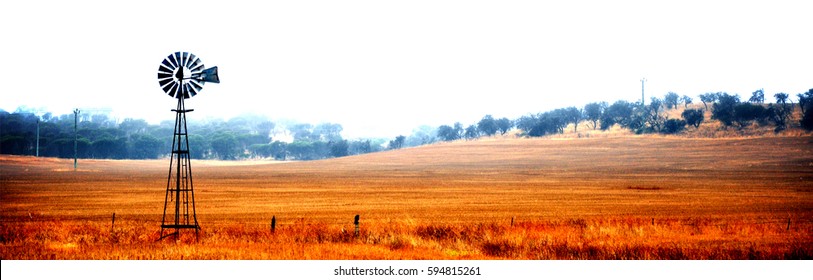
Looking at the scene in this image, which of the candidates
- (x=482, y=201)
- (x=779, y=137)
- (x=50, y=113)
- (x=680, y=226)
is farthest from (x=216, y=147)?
(x=680, y=226)

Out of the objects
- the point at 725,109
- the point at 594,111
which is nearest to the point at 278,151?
the point at 594,111

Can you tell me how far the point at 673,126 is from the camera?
427ft

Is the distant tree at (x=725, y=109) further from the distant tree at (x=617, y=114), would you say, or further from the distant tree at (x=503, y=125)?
the distant tree at (x=503, y=125)

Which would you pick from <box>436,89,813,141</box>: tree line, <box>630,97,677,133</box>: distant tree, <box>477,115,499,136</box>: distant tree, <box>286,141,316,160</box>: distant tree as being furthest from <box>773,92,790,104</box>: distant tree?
<box>286,141,316,160</box>: distant tree

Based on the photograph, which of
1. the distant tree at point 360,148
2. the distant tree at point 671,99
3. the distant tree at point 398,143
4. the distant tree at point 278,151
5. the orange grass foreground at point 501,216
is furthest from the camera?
the distant tree at point 278,151

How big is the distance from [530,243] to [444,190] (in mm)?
43121

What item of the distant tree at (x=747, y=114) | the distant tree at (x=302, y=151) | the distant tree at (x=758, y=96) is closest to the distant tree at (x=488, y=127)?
the distant tree at (x=302, y=151)

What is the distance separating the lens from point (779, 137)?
101562 mm

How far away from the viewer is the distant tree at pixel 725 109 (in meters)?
123

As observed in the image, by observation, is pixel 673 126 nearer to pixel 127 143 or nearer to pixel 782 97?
pixel 782 97

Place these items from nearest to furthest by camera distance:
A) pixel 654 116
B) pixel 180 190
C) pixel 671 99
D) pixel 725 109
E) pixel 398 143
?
pixel 180 190
pixel 725 109
pixel 654 116
pixel 671 99
pixel 398 143

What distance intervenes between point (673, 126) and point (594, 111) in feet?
110

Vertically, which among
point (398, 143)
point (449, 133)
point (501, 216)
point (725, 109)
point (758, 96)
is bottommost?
point (501, 216)

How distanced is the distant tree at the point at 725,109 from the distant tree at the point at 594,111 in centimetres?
3224
